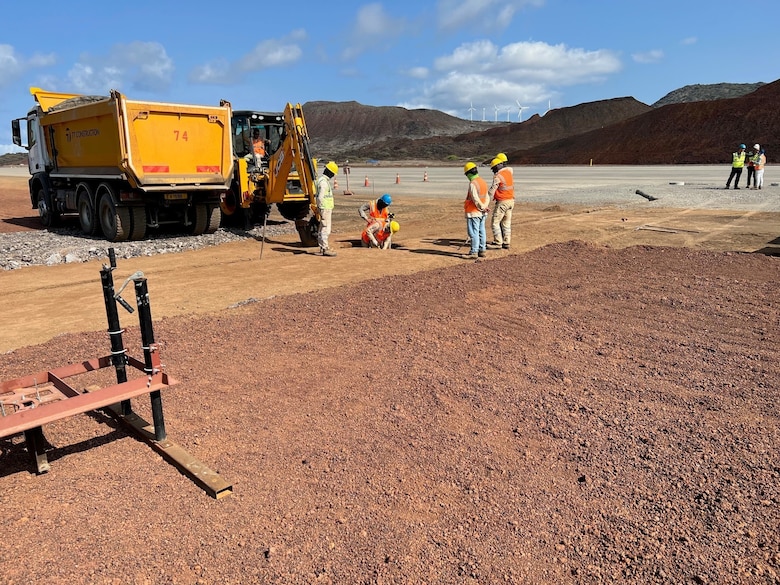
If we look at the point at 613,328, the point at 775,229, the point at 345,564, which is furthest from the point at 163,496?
the point at 775,229

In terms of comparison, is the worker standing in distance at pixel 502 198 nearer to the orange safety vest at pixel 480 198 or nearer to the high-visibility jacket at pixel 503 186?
the high-visibility jacket at pixel 503 186

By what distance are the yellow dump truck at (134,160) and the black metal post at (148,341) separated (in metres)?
9.69

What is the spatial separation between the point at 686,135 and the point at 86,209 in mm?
58418

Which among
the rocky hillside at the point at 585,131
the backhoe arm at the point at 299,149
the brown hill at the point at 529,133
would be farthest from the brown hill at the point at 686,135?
the backhoe arm at the point at 299,149

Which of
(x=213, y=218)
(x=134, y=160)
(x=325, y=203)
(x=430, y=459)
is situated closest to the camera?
(x=430, y=459)

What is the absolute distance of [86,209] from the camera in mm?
14742

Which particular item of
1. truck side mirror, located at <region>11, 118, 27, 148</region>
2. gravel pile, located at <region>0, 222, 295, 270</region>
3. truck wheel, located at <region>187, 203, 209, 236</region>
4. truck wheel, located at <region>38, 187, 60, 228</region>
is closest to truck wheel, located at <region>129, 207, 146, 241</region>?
gravel pile, located at <region>0, 222, 295, 270</region>

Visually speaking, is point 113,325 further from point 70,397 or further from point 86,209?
point 86,209

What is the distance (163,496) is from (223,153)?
11.6 metres

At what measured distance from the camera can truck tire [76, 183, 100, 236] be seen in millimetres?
14297

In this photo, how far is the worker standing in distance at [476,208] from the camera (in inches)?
437

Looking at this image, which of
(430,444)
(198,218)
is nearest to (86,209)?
(198,218)

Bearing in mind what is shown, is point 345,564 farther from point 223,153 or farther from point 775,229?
point 775,229

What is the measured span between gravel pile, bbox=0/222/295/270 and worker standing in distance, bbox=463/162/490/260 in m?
6.01
